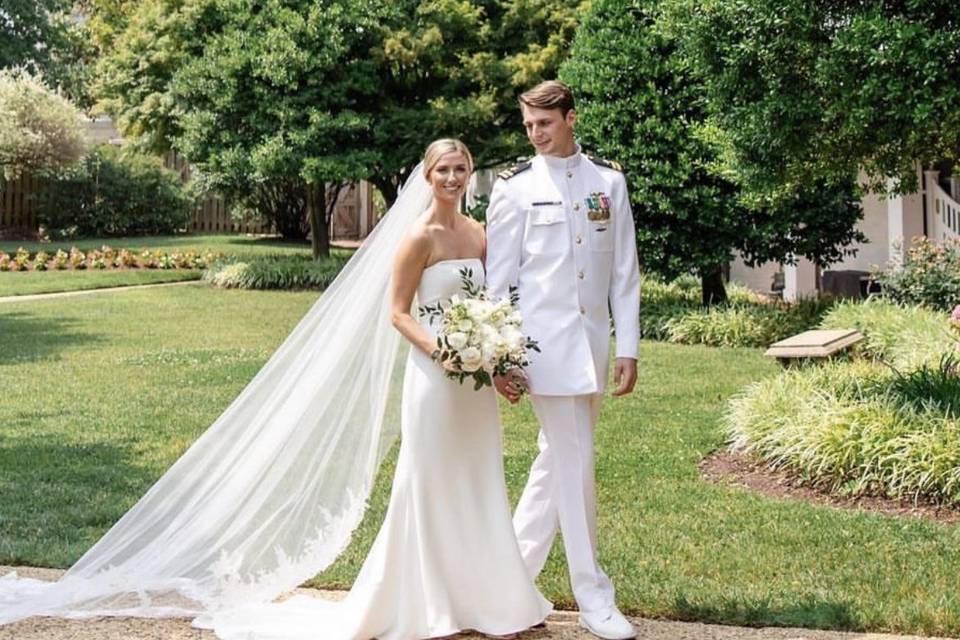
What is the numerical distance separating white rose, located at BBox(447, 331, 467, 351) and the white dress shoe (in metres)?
1.13

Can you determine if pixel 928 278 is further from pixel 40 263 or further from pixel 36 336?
pixel 40 263

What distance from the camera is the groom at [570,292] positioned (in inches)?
173

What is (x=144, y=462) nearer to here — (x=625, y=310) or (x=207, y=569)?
(x=207, y=569)

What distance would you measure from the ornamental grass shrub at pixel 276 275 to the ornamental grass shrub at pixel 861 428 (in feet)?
40.5

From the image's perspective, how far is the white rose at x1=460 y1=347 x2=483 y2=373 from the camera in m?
4.16

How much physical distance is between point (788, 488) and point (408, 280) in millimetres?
3375

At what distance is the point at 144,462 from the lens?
24.8 ft

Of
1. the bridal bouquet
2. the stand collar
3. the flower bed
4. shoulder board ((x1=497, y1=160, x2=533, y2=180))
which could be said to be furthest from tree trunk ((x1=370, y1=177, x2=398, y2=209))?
the bridal bouquet

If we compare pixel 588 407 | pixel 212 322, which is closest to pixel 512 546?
pixel 588 407

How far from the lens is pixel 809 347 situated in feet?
31.6

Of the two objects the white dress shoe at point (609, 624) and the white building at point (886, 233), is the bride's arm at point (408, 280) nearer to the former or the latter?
the white dress shoe at point (609, 624)

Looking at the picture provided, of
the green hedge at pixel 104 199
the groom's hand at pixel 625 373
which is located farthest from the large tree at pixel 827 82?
the green hedge at pixel 104 199

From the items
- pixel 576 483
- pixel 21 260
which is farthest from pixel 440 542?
pixel 21 260

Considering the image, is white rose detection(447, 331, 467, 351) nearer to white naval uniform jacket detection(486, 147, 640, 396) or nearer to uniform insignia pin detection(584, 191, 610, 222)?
white naval uniform jacket detection(486, 147, 640, 396)
